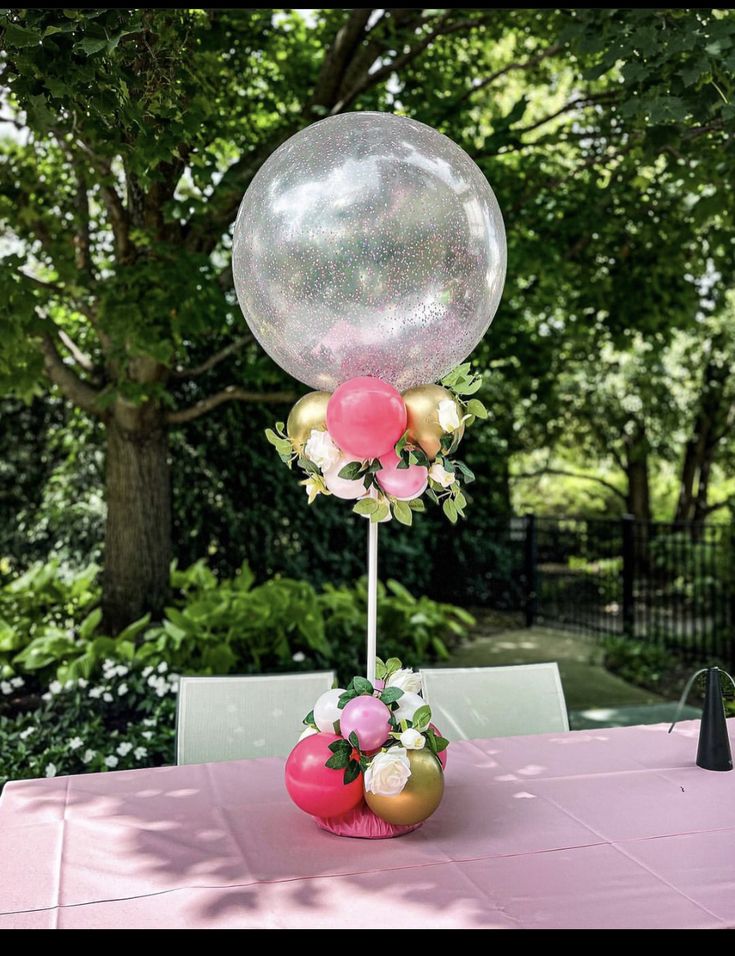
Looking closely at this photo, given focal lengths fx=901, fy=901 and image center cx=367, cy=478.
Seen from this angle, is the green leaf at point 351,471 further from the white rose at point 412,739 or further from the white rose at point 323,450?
the white rose at point 412,739

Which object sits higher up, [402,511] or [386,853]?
[402,511]

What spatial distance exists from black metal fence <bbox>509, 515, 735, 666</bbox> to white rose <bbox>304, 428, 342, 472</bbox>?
6.39 meters

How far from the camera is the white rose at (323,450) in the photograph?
7.63 feet

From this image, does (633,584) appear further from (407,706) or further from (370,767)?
(370,767)

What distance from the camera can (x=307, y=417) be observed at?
95.6 inches

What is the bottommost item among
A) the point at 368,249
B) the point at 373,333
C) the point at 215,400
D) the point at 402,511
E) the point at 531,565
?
the point at 531,565

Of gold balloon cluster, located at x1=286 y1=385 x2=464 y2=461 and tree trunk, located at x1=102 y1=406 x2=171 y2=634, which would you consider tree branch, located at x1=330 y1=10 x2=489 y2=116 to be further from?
gold balloon cluster, located at x1=286 y1=385 x2=464 y2=461

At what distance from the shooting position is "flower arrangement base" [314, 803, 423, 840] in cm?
222

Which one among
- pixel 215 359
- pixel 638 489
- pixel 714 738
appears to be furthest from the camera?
pixel 638 489

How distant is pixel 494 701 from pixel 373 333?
1.79 meters

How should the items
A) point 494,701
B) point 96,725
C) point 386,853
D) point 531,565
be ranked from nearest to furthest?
point 386,853 → point 494,701 → point 96,725 → point 531,565

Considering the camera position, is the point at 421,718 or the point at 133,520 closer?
the point at 421,718

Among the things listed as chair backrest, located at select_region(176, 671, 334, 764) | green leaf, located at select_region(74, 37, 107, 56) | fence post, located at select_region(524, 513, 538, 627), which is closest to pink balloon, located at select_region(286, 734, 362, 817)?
chair backrest, located at select_region(176, 671, 334, 764)

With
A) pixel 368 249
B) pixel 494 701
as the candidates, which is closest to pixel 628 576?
pixel 494 701
